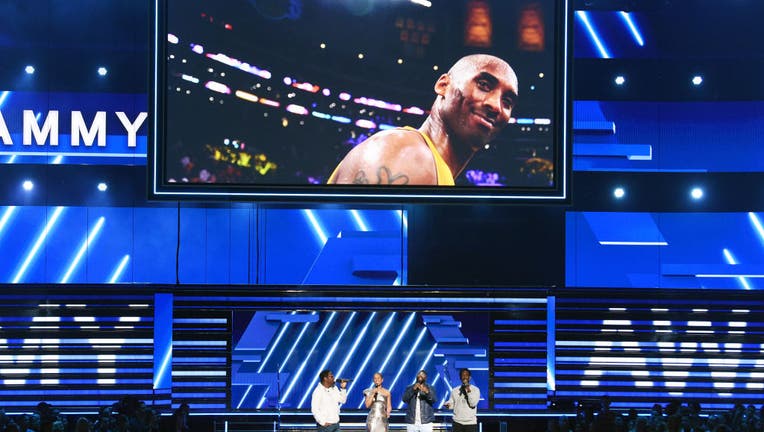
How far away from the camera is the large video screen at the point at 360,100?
12547 mm

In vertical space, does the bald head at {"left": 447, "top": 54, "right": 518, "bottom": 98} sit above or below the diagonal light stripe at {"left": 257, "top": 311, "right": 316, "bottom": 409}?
above

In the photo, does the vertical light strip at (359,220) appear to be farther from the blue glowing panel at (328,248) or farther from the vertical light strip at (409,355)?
the vertical light strip at (409,355)

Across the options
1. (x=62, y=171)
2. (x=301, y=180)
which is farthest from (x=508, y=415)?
(x=62, y=171)

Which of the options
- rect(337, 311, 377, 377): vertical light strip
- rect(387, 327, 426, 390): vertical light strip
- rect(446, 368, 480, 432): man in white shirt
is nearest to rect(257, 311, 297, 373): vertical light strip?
rect(337, 311, 377, 377): vertical light strip

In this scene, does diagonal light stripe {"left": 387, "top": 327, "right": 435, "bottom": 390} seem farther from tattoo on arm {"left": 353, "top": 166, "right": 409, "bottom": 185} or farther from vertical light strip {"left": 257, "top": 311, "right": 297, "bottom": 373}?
tattoo on arm {"left": 353, "top": 166, "right": 409, "bottom": 185}

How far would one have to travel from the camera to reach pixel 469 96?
12828 millimetres

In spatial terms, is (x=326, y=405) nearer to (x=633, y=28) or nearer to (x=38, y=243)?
(x=38, y=243)

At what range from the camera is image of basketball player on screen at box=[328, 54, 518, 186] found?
12672mm

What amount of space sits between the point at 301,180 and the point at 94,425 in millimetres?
3271

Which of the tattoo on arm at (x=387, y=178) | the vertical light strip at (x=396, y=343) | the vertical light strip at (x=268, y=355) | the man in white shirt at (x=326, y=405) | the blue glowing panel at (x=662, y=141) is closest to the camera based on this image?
the man in white shirt at (x=326, y=405)

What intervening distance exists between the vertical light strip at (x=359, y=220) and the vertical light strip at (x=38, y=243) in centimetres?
330

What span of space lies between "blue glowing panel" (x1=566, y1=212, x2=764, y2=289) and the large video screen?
4.13 ft

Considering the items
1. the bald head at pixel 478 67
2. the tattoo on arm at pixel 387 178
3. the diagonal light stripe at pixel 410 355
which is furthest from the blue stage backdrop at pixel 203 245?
the bald head at pixel 478 67

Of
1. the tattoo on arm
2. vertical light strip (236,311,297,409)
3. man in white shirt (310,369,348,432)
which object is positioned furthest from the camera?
vertical light strip (236,311,297,409)
